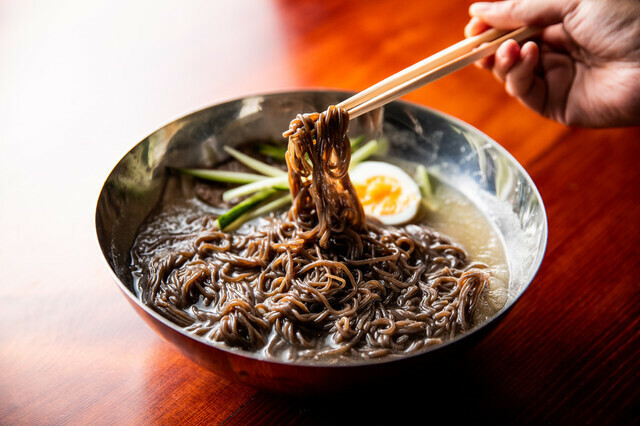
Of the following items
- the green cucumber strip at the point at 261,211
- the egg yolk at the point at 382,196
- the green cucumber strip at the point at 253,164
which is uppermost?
the green cucumber strip at the point at 253,164

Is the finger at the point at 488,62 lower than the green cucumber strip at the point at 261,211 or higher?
higher

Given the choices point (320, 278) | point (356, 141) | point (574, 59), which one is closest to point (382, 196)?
point (356, 141)

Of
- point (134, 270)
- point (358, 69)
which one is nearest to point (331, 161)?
point (134, 270)

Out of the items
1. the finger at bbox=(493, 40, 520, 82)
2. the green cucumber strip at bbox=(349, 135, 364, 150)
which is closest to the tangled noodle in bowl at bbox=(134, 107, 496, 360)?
the green cucumber strip at bbox=(349, 135, 364, 150)

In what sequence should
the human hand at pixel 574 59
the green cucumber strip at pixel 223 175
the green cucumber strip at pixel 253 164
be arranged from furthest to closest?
the green cucumber strip at pixel 253 164 → the green cucumber strip at pixel 223 175 → the human hand at pixel 574 59

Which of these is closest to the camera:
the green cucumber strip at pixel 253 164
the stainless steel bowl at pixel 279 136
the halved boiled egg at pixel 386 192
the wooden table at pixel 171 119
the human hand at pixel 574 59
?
the stainless steel bowl at pixel 279 136

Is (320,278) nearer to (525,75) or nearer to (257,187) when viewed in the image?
(257,187)

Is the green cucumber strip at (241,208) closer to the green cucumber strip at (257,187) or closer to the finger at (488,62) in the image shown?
the green cucumber strip at (257,187)

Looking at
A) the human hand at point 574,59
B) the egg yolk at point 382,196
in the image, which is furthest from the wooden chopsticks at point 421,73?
the egg yolk at point 382,196

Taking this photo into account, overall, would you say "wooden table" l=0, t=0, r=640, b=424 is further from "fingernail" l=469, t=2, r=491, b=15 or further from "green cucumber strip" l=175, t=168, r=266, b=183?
→ "fingernail" l=469, t=2, r=491, b=15
